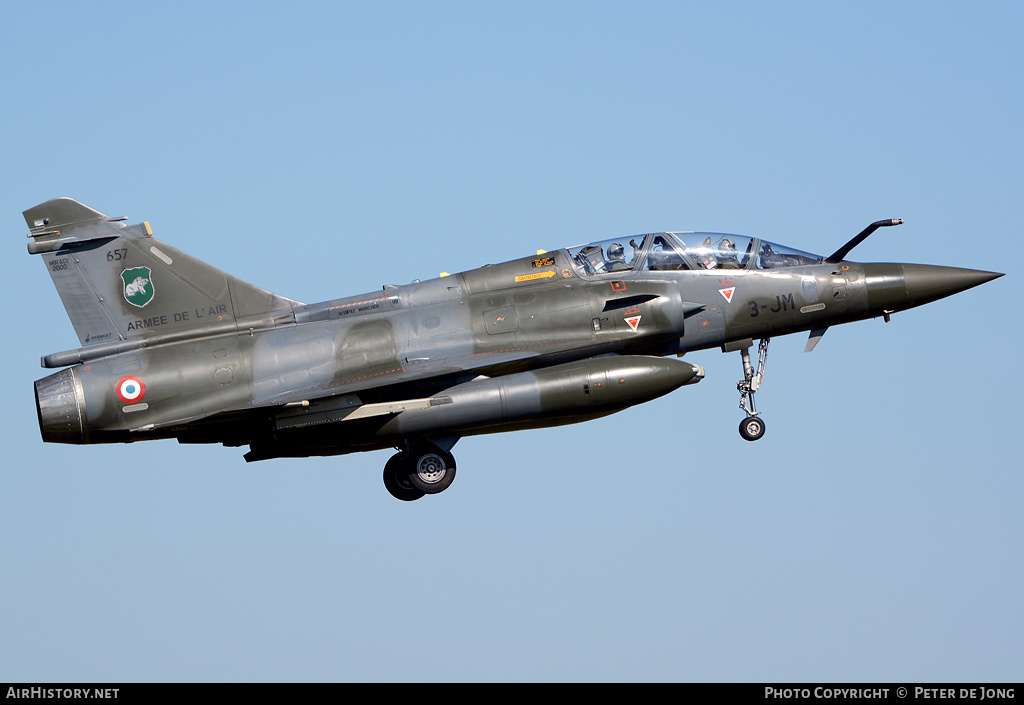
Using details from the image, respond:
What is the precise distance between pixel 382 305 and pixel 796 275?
23.0 feet

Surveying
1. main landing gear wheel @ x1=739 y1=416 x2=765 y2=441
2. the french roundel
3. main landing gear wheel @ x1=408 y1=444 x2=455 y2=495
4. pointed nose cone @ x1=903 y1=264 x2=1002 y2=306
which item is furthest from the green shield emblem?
pointed nose cone @ x1=903 y1=264 x2=1002 y2=306

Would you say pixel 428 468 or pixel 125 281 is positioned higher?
pixel 125 281

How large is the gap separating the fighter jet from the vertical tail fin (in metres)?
0.02

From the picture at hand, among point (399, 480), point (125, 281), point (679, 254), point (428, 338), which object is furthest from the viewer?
point (679, 254)

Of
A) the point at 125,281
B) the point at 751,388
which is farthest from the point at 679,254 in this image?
the point at 125,281

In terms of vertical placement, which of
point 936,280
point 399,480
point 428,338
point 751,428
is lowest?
point 399,480

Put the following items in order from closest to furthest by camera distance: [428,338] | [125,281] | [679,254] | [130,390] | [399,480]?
[130,390], [428,338], [125,281], [399,480], [679,254]

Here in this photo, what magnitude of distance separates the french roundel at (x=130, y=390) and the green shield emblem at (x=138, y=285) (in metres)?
1.42

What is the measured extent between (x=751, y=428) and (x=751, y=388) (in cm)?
70

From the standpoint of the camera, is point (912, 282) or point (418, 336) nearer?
point (418, 336)

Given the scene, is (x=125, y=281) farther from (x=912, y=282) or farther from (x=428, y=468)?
(x=912, y=282)

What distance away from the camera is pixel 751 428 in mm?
20891

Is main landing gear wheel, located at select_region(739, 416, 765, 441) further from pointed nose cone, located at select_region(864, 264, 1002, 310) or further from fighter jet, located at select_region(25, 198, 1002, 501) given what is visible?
pointed nose cone, located at select_region(864, 264, 1002, 310)

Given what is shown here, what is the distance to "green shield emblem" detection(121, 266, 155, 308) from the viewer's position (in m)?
20.1
